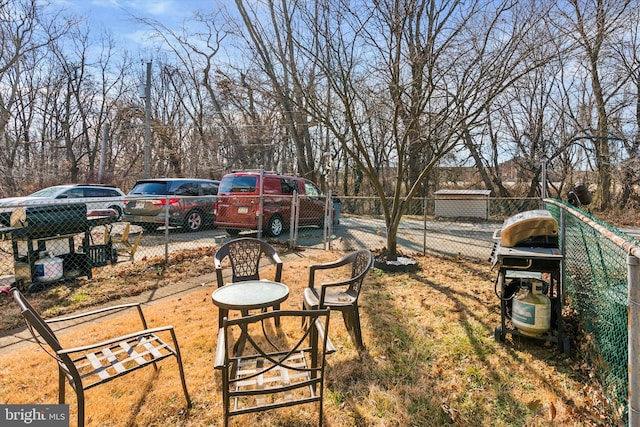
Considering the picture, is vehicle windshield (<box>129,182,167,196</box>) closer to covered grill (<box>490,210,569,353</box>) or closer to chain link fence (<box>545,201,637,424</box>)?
covered grill (<box>490,210,569,353</box>)

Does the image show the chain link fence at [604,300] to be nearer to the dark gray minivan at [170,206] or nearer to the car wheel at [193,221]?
the dark gray minivan at [170,206]

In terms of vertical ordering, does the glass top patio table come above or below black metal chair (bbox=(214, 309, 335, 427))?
above

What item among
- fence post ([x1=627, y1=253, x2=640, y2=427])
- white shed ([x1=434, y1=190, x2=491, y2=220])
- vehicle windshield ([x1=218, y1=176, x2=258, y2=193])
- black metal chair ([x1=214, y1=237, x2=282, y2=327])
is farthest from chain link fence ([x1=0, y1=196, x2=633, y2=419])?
white shed ([x1=434, y1=190, x2=491, y2=220])

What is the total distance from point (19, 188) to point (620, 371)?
2365cm

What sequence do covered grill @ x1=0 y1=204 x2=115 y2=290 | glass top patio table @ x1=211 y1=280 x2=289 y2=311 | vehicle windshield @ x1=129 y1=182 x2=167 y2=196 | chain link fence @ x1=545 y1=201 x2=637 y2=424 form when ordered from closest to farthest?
chain link fence @ x1=545 y1=201 x2=637 y2=424 → glass top patio table @ x1=211 y1=280 x2=289 y2=311 → covered grill @ x1=0 y1=204 x2=115 y2=290 → vehicle windshield @ x1=129 y1=182 x2=167 y2=196

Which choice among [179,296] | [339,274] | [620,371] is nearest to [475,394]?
[620,371]

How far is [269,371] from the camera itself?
2.35 metres

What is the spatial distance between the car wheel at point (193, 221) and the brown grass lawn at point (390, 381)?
19.8 ft

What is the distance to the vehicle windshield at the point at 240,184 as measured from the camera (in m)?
8.71

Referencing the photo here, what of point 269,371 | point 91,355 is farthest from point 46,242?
point 269,371

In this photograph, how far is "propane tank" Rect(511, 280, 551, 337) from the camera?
3.08 m

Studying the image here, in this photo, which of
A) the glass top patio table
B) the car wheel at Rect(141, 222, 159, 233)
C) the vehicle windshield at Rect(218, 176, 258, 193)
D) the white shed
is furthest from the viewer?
the white shed

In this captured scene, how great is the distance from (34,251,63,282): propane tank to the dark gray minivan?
3.84 meters

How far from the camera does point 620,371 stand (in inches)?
85.9
